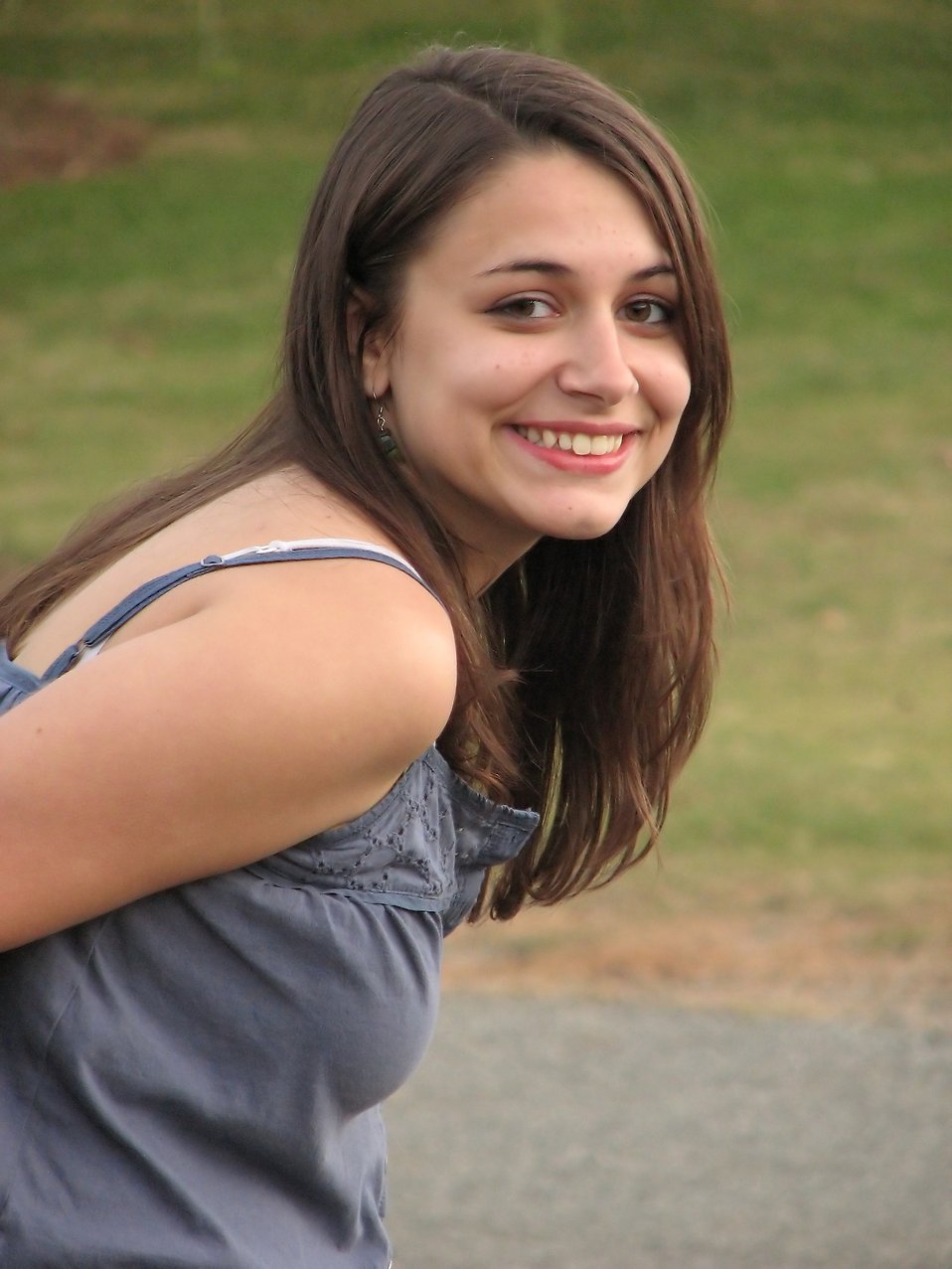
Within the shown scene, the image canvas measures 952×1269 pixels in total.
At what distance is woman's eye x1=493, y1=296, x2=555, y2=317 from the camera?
1.75 meters

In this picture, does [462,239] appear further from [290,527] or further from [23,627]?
Answer: [23,627]

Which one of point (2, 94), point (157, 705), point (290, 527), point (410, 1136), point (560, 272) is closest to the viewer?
point (157, 705)

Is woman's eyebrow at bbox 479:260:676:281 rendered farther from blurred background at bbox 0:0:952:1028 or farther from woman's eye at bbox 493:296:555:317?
blurred background at bbox 0:0:952:1028

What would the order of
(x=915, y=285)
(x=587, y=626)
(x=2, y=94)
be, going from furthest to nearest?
(x=2, y=94) → (x=915, y=285) → (x=587, y=626)

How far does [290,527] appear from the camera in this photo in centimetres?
158

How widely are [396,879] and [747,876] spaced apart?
14.9 ft

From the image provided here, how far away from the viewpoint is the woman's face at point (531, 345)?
1755mm

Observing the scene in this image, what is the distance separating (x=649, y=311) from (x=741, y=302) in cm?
1306

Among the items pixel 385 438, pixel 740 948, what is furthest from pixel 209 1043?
pixel 740 948

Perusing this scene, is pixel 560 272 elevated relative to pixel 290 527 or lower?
elevated

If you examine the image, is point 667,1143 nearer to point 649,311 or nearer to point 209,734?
point 649,311

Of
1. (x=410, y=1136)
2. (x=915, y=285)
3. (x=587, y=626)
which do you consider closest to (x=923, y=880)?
(x=410, y=1136)

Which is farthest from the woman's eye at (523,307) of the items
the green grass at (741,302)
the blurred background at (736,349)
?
the green grass at (741,302)

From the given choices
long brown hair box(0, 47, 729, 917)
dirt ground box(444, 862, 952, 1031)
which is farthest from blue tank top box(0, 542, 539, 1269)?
dirt ground box(444, 862, 952, 1031)
